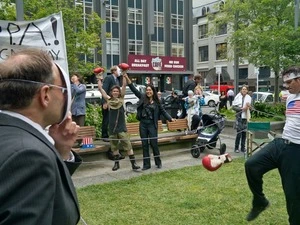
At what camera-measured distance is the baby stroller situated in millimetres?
8615

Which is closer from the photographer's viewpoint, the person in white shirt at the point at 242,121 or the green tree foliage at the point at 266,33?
the person in white shirt at the point at 242,121

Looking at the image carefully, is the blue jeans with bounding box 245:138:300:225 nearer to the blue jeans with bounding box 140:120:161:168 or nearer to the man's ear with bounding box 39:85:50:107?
the man's ear with bounding box 39:85:50:107

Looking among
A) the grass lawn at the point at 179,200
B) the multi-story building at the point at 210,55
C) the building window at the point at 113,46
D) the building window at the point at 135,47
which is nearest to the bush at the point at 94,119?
the grass lawn at the point at 179,200

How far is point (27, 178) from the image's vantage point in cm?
111

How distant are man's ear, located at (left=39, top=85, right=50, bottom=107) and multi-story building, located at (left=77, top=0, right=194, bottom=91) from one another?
1346 inches

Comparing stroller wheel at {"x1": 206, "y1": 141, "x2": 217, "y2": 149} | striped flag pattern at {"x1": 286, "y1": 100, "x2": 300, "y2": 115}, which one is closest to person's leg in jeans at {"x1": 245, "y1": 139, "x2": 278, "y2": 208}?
striped flag pattern at {"x1": 286, "y1": 100, "x2": 300, "y2": 115}

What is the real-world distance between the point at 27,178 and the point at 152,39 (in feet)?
133

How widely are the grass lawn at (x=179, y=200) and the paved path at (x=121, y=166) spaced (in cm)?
40

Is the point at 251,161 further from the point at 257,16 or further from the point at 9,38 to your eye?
the point at 257,16

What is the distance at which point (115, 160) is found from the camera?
7332 mm

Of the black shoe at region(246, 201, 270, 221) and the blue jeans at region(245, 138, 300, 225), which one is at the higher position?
the blue jeans at region(245, 138, 300, 225)

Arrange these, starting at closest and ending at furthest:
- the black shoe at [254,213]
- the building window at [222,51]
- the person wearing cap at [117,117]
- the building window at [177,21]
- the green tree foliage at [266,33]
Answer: the black shoe at [254,213] < the person wearing cap at [117,117] < the green tree foliage at [266,33] < the building window at [222,51] < the building window at [177,21]

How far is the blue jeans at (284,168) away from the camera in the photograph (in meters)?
3.72

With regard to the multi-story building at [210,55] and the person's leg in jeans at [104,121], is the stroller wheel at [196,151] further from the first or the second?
the multi-story building at [210,55]
